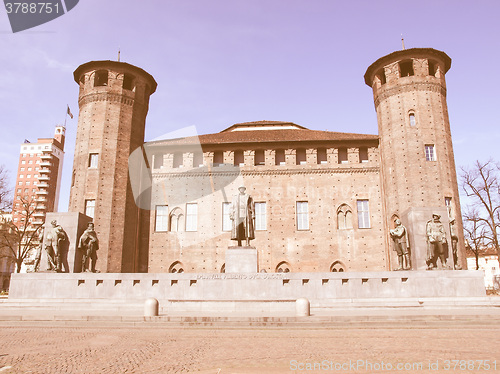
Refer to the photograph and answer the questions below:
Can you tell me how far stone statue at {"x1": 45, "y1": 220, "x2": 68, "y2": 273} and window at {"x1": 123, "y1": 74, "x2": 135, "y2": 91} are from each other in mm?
17142

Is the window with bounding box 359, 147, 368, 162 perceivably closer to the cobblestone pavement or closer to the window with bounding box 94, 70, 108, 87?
the window with bounding box 94, 70, 108, 87

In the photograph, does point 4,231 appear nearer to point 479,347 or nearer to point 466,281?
point 466,281

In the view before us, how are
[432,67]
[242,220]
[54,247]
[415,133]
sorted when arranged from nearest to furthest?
[242,220], [54,247], [415,133], [432,67]

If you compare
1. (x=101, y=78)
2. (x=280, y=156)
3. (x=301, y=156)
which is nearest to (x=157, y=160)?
(x=101, y=78)

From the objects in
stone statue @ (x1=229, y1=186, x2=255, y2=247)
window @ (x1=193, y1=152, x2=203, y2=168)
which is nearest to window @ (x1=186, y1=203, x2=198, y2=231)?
window @ (x1=193, y1=152, x2=203, y2=168)

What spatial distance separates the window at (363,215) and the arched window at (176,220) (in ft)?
43.0

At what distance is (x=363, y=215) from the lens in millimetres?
28953

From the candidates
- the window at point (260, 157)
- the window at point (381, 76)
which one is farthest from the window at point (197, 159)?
the window at point (381, 76)

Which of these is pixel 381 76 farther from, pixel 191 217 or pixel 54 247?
pixel 54 247

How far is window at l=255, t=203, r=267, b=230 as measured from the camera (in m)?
29.6

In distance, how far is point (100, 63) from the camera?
30.5 m

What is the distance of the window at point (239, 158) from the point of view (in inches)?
1226

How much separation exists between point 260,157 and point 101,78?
45.5 feet

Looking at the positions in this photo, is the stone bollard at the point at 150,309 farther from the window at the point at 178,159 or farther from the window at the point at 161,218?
the window at the point at 178,159
